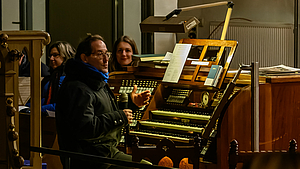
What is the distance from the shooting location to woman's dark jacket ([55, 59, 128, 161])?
2924 mm

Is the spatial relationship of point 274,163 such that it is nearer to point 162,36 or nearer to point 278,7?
point 162,36

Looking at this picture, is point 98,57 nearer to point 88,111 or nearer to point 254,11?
point 88,111

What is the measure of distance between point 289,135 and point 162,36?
3222 millimetres

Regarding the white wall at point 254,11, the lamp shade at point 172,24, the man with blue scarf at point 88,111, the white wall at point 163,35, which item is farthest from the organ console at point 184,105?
the white wall at point 254,11

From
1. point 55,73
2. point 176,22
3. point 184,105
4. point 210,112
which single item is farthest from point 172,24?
point 55,73

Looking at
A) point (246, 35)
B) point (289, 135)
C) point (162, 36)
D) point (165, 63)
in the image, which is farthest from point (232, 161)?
point (246, 35)

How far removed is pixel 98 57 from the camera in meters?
3.18

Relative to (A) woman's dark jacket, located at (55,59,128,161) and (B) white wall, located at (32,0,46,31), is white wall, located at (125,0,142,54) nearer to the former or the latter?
(B) white wall, located at (32,0,46,31)

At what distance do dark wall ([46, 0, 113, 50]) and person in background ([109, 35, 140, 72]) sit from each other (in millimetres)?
2224

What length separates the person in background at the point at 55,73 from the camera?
177 inches

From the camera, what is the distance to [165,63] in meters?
4.38

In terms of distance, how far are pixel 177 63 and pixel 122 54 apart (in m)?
0.90

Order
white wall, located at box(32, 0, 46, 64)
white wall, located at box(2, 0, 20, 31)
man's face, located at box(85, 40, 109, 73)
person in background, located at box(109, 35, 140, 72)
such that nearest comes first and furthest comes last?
man's face, located at box(85, 40, 109, 73) → person in background, located at box(109, 35, 140, 72) → white wall, located at box(2, 0, 20, 31) → white wall, located at box(32, 0, 46, 64)

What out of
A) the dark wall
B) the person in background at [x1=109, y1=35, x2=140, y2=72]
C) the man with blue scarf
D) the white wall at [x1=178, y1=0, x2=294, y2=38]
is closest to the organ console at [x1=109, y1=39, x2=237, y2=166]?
the person in background at [x1=109, y1=35, x2=140, y2=72]
